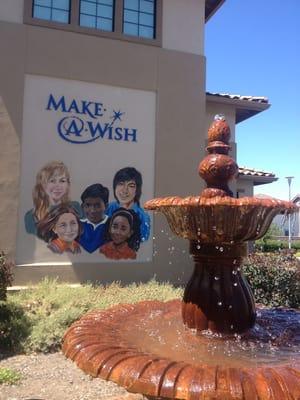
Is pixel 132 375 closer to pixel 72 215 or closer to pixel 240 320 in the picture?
pixel 240 320

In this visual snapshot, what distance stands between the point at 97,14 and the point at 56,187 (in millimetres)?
4356

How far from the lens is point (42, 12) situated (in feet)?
35.5

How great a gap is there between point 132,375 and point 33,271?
8.32m

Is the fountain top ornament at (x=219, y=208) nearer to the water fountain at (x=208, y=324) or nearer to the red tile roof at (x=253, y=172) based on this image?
the water fountain at (x=208, y=324)

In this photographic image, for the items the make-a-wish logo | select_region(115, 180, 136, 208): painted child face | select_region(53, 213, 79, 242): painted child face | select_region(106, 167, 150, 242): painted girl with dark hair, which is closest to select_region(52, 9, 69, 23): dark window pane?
the make-a-wish logo

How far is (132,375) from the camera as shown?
239cm

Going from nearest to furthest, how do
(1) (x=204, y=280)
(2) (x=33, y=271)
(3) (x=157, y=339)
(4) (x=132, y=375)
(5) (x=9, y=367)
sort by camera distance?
(4) (x=132, y=375)
(3) (x=157, y=339)
(1) (x=204, y=280)
(5) (x=9, y=367)
(2) (x=33, y=271)

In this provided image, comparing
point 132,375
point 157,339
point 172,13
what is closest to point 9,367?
point 157,339

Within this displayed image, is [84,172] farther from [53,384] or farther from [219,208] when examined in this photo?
[219,208]

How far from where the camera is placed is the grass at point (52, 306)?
23.5 feet

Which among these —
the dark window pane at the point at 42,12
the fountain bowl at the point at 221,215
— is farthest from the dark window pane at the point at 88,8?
the fountain bowl at the point at 221,215

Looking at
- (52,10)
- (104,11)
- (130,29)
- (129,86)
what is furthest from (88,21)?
(129,86)

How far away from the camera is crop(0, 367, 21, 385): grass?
5757mm

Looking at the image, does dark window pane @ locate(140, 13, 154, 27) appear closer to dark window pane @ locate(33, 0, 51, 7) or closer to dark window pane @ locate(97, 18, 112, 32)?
dark window pane @ locate(97, 18, 112, 32)
